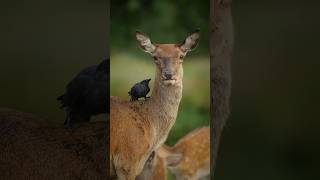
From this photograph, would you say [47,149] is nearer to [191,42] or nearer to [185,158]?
[185,158]

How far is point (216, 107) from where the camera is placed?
388 centimetres

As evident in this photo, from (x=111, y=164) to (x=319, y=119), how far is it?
167 cm

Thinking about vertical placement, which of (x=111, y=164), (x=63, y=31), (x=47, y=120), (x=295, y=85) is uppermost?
(x=63, y=31)

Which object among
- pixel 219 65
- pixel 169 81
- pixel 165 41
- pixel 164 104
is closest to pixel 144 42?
pixel 165 41

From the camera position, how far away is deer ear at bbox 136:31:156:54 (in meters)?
3.87

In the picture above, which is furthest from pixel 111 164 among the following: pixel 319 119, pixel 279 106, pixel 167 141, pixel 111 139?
pixel 319 119

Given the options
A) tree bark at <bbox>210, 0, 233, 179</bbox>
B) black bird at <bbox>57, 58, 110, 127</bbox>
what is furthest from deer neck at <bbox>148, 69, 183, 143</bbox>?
black bird at <bbox>57, 58, 110, 127</bbox>

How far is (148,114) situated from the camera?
391 cm

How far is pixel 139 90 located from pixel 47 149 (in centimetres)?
85

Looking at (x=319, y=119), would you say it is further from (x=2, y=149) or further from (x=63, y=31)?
(x=2, y=149)

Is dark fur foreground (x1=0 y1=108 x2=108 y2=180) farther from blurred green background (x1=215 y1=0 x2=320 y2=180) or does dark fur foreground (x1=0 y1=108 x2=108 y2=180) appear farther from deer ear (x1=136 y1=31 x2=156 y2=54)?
blurred green background (x1=215 y1=0 x2=320 y2=180)

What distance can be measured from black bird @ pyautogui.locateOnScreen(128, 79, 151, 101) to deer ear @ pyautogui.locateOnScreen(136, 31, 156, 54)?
0.25 meters

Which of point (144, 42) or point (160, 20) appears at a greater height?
point (160, 20)

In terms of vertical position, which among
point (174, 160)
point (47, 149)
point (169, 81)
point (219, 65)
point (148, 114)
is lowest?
point (174, 160)
